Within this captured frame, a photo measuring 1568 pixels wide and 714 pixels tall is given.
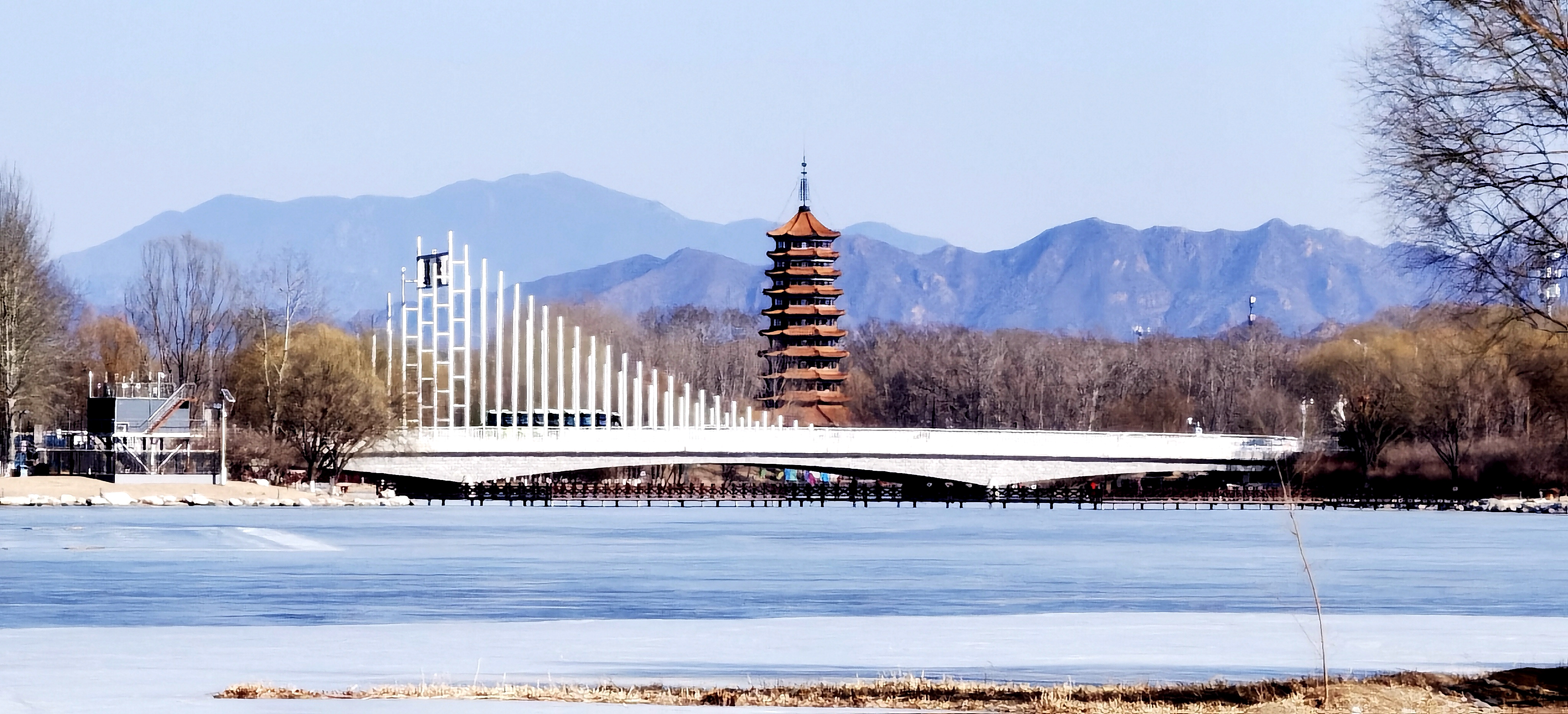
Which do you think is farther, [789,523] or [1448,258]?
[789,523]

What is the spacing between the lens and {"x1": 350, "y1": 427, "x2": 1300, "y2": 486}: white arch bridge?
100312mm

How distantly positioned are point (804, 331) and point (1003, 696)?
163798 mm

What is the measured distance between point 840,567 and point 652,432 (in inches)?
2422

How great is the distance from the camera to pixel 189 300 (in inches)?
4793

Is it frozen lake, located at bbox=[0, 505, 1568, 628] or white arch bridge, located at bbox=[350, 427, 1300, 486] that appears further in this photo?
→ white arch bridge, located at bbox=[350, 427, 1300, 486]

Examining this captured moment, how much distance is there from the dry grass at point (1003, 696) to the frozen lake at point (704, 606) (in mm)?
903

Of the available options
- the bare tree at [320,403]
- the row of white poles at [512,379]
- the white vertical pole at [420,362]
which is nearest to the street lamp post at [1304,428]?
the row of white poles at [512,379]

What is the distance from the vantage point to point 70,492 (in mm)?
83250

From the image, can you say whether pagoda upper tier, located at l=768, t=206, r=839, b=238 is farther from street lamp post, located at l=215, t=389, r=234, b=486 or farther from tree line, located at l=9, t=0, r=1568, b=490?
street lamp post, located at l=215, t=389, r=234, b=486

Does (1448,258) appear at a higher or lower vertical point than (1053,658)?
higher

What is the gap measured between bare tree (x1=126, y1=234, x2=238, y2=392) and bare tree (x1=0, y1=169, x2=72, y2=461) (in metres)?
25.3

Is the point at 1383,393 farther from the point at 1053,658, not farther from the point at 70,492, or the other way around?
the point at 1053,658

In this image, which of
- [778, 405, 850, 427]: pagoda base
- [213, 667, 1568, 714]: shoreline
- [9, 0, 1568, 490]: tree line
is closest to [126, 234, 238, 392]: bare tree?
[9, 0, 1568, 490]: tree line

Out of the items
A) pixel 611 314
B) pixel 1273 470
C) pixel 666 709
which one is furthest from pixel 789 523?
pixel 611 314
